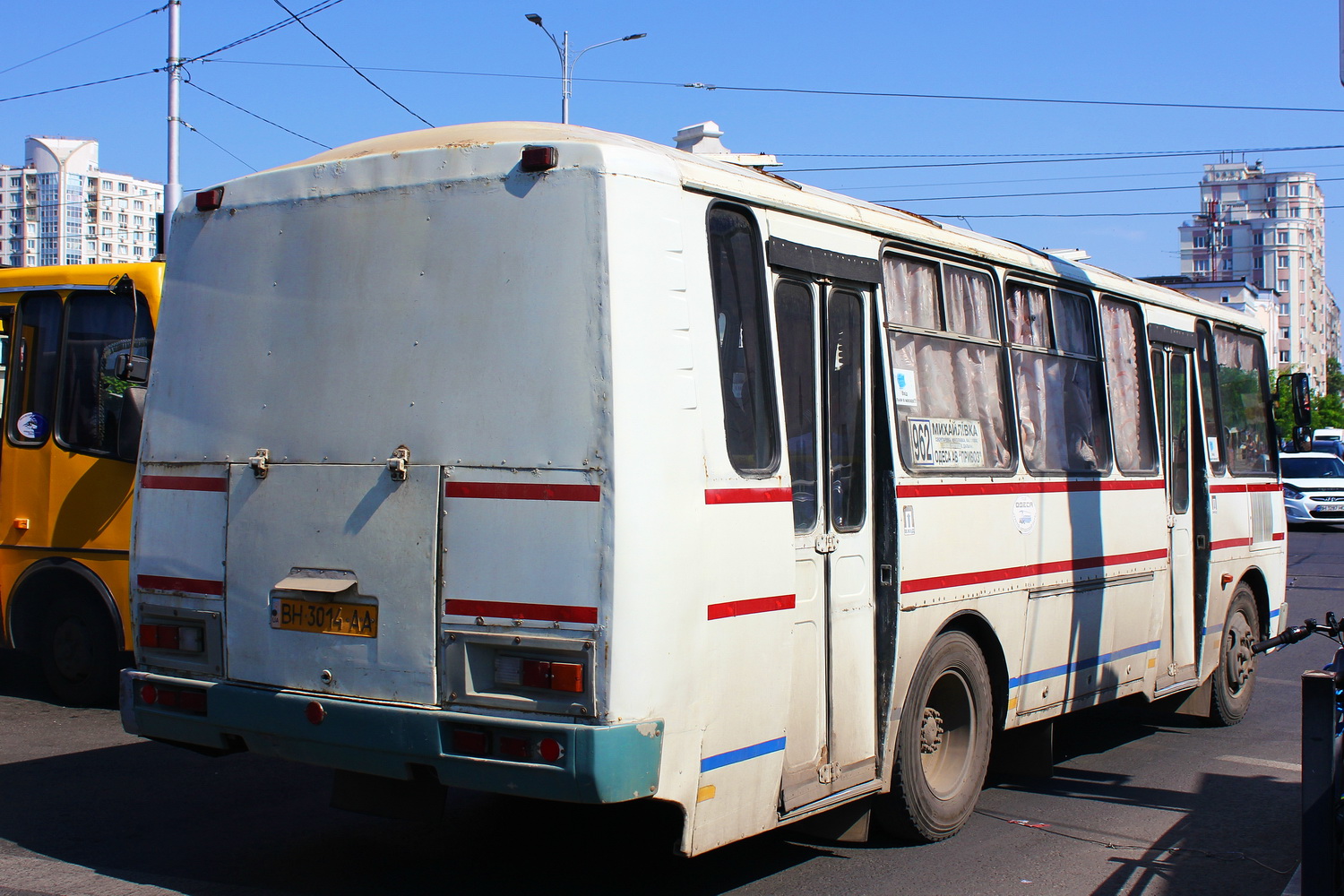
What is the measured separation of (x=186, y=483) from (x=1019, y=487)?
165 inches

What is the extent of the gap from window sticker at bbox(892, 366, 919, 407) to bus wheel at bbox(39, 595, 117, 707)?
20.3ft

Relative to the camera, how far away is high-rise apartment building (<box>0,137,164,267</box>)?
107938 mm

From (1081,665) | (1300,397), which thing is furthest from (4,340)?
(1300,397)

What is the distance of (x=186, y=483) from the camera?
5367 millimetres

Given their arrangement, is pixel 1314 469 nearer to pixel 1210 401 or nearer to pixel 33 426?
pixel 1210 401

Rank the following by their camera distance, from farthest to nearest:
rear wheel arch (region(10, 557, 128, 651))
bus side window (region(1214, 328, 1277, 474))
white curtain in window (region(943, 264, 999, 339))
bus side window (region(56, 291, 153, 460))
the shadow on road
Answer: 1. bus side window (region(1214, 328, 1277, 474))
2. bus side window (region(56, 291, 153, 460))
3. rear wheel arch (region(10, 557, 128, 651))
4. white curtain in window (region(943, 264, 999, 339))
5. the shadow on road

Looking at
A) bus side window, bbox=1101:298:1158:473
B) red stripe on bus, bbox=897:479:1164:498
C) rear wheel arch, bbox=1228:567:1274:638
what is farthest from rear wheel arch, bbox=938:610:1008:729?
rear wheel arch, bbox=1228:567:1274:638

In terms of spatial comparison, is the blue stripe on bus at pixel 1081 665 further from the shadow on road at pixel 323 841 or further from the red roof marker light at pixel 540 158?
the red roof marker light at pixel 540 158

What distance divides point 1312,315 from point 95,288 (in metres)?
152

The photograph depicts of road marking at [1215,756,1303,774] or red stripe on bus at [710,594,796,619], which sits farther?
road marking at [1215,756,1303,774]

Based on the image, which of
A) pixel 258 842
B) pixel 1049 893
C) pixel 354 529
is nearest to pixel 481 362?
pixel 354 529

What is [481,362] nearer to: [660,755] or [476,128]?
[476,128]

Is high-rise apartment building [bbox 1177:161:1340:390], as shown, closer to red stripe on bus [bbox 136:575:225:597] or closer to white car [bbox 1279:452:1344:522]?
white car [bbox 1279:452:1344:522]

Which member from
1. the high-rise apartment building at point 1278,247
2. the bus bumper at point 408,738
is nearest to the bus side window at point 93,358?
the bus bumper at point 408,738
